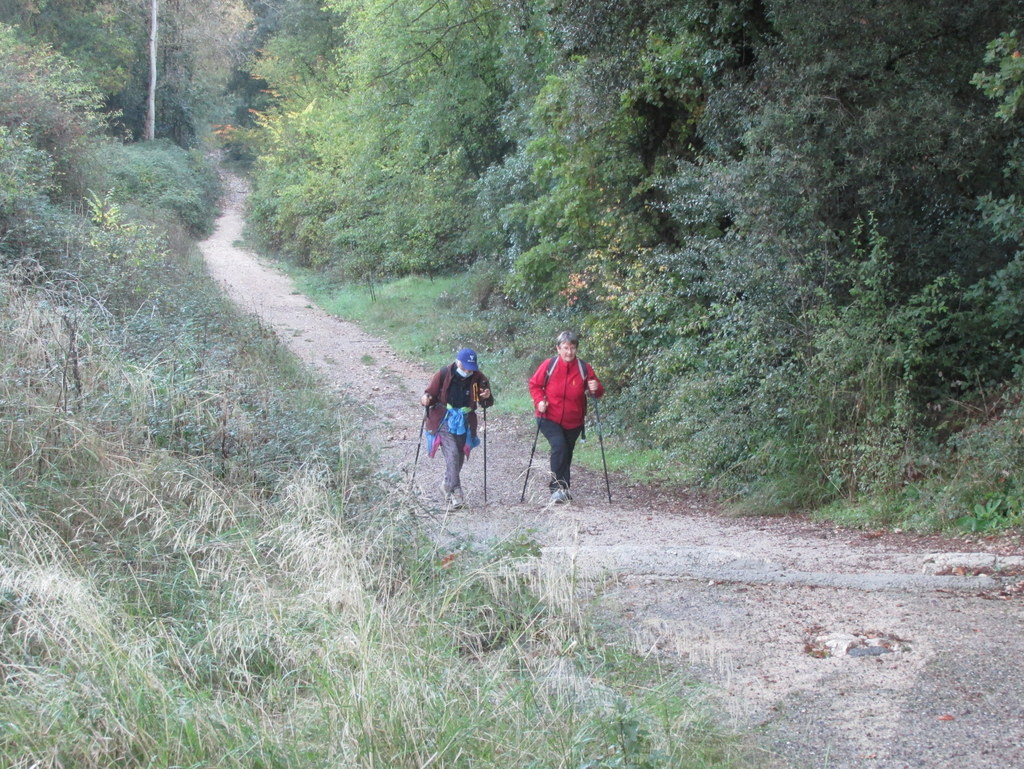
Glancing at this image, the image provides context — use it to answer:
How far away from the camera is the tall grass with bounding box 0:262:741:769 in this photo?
384cm

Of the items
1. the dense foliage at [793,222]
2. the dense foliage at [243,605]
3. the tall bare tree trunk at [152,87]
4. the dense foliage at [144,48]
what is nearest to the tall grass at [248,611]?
the dense foliage at [243,605]

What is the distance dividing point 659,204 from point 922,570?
7.87 metres

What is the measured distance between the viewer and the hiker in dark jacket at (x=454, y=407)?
32.8 ft

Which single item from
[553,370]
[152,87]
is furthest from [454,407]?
[152,87]

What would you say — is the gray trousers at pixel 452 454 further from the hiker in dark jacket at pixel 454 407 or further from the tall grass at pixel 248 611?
the tall grass at pixel 248 611

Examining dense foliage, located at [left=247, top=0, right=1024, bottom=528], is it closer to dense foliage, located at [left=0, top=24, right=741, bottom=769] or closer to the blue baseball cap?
the blue baseball cap

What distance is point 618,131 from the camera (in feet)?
47.7

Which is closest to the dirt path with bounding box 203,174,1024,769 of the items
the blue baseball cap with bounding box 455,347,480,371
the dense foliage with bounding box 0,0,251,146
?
the blue baseball cap with bounding box 455,347,480,371

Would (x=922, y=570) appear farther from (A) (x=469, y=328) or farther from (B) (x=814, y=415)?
(A) (x=469, y=328)

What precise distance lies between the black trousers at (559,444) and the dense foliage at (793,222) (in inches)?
60.9

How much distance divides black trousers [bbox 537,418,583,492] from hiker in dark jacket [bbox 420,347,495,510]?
2.32ft

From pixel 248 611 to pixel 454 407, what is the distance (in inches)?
206

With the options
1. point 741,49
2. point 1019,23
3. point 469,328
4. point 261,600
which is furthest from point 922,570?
point 469,328

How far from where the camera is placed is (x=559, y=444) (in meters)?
10.2
